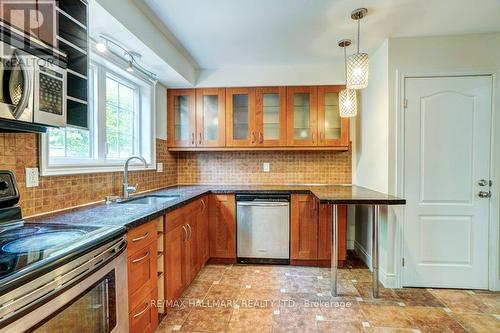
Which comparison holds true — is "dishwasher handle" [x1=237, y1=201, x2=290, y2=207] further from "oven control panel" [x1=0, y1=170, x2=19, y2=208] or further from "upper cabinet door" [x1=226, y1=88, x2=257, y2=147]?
"oven control panel" [x1=0, y1=170, x2=19, y2=208]

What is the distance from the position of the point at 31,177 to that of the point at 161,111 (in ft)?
6.24

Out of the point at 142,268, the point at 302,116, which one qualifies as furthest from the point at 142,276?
the point at 302,116

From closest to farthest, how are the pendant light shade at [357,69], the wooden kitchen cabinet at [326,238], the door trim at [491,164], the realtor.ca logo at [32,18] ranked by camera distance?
the realtor.ca logo at [32,18] < the pendant light shade at [357,69] < the door trim at [491,164] < the wooden kitchen cabinet at [326,238]

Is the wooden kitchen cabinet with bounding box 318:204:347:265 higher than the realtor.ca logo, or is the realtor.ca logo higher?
the realtor.ca logo

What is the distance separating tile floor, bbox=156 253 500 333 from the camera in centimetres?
190

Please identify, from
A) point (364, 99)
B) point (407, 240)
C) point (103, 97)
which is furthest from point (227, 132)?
point (407, 240)

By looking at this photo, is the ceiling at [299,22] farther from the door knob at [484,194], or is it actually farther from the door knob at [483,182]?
the door knob at [484,194]

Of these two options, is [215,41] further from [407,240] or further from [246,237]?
[407,240]

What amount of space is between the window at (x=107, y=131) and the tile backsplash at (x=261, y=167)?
28.3 inches

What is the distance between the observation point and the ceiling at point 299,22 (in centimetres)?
196

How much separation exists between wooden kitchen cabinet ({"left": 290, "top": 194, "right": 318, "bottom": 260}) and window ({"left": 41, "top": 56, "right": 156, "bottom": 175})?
1713 mm

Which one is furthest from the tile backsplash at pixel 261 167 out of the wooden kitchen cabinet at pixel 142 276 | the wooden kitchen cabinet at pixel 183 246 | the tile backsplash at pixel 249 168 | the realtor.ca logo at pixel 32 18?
the realtor.ca logo at pixel 32 18

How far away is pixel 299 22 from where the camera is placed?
221cm

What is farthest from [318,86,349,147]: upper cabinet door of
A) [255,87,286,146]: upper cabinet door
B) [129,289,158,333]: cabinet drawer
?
[129,289,158,333]: cabinet drawer
